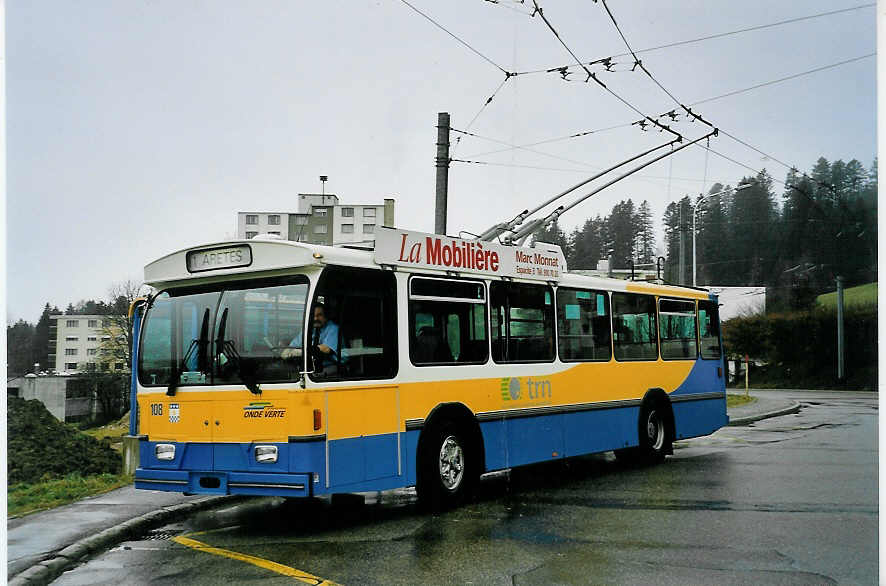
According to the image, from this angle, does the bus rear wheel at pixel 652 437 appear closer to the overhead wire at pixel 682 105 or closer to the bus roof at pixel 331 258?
the bus roof at pixel 331 258

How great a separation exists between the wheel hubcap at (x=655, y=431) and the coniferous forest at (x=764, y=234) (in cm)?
343

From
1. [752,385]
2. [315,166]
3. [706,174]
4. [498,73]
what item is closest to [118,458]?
[315,166]

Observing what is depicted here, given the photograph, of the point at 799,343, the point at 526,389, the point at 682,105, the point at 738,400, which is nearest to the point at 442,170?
the point at 682,105

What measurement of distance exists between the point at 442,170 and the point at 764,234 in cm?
996

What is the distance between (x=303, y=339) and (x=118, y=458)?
39.4ft

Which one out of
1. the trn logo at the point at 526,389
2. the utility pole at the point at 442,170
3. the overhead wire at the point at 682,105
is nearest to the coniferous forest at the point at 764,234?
the overhead wire at the point at 682,105

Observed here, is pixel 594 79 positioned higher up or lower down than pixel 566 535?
higher up

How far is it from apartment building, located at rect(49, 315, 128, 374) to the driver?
59.3 ft

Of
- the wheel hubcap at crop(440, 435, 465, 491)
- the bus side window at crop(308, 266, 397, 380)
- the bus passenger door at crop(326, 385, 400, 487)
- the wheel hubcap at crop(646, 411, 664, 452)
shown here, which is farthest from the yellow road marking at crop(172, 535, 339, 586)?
the wheel hubcap at crop(646, 411, 664, 452)

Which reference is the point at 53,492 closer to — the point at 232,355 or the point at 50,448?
the point at 232,355

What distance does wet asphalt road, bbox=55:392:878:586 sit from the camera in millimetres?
6668

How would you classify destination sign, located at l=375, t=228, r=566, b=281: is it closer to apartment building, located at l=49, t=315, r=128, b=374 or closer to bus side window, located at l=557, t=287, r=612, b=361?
bus side window, located at l=557, t=287, r=612, b=361

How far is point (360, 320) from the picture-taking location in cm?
858

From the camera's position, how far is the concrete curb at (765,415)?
2291 centimetres
